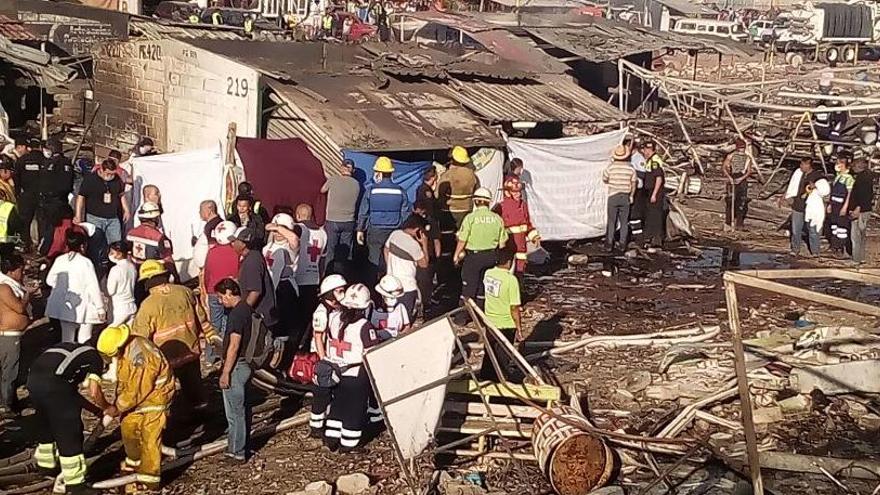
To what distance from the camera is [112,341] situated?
287 inches

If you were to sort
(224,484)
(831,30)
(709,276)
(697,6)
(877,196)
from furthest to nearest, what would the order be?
(697,6)
(831,30)
(877,196)
(709,276)
(224,484)

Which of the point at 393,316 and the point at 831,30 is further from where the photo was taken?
the point at 831,30

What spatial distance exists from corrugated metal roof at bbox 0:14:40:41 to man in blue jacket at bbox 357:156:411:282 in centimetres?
1631

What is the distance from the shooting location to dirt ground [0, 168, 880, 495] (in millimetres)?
8164

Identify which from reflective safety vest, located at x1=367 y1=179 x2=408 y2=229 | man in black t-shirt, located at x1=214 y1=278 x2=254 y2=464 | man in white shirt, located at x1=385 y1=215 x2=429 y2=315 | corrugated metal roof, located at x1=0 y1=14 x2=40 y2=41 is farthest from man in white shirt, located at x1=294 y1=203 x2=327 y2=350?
corrugated metal roof, located at x1=0 y1=14 x2=40 y2=41

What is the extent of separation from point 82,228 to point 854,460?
A: 7.91 metres

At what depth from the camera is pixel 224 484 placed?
26.6 feet

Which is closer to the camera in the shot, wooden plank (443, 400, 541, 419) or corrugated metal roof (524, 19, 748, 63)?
wooden plank (443, 400, 541, 419)

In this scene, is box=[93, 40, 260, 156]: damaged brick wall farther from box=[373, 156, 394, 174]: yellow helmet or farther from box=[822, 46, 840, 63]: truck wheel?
box=[822, 46, 840, 63]: truck wheel

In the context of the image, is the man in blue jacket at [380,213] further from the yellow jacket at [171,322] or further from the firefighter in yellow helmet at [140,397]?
the firefighter in yellow helmet at [140,397]

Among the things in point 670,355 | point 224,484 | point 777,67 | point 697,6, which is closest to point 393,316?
point 224,484

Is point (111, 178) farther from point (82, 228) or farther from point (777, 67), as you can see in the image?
point (777, 67)

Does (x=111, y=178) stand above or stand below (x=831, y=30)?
below

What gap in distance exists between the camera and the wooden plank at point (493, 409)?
8.63 meters
